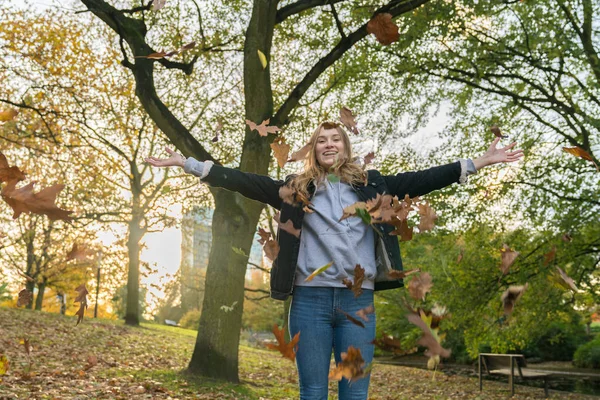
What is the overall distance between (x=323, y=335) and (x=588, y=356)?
2431 cm

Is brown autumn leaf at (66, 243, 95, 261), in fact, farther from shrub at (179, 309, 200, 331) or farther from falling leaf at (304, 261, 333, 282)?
shrub at (179, 309, 200, 331)

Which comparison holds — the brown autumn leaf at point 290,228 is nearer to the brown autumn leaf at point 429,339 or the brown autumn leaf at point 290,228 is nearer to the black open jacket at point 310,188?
the black open jacket at point 310,188

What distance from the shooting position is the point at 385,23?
12.2 ft

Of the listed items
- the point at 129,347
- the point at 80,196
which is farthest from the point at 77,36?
the point at 129,347

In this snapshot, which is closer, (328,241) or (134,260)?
(328,241)

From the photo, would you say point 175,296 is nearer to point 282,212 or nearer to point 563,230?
point 563,230

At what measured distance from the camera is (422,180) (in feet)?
10.3

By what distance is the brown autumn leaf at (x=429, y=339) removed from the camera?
7.71 feet

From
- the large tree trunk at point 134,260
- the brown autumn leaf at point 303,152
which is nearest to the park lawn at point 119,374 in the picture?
the large tree trunk at point 134,260

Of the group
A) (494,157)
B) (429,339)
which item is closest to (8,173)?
(429,339)

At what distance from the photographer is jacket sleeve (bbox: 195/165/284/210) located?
122 inches

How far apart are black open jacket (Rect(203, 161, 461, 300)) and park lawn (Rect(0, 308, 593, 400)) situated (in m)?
3.78

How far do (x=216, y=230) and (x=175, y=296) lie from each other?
138 ft

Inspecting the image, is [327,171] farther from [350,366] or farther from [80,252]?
[80,252]
